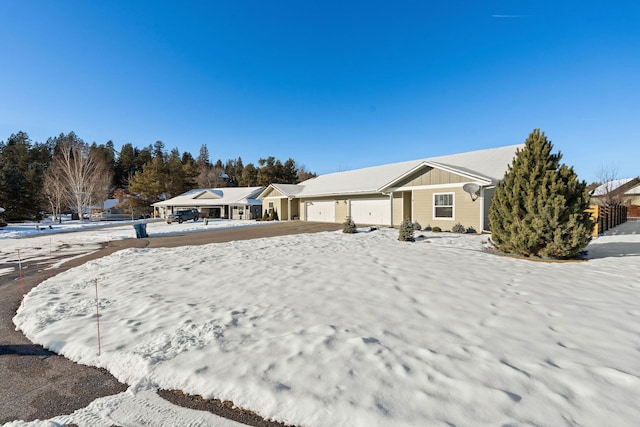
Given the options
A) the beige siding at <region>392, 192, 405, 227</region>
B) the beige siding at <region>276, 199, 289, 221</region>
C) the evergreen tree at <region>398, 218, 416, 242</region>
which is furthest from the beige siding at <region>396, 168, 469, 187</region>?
the beige siding at <region>276, 199, 289, 221</region>

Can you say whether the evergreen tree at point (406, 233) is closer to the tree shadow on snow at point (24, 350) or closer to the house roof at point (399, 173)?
the house roof at point (399, 173)

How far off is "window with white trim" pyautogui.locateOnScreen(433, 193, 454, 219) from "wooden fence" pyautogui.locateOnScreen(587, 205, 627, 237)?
5955 mm

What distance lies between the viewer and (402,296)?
5445mm

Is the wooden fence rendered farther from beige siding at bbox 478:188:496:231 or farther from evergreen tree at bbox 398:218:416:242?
evergreen tree at bbox 398:218:416:242

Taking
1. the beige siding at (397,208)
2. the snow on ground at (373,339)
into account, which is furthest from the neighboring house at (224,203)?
the snow on ground at (373,339)

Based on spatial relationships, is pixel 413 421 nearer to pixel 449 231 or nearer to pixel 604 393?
pixel 604 393

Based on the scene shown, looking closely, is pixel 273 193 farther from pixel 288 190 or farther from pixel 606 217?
pixel 606 217

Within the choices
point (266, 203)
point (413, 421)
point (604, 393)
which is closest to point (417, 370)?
point (413, 421)

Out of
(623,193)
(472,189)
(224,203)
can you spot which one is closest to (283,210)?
(224,203)

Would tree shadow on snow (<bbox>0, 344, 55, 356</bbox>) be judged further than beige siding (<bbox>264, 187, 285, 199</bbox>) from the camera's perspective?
No

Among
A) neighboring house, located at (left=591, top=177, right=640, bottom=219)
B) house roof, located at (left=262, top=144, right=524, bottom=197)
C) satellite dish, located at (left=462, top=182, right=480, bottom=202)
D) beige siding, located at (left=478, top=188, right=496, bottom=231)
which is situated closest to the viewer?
satellite dish, located at (left=462, top=182, right=480, bottom=202)

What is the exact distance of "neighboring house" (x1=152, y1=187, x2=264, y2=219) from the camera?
120ft

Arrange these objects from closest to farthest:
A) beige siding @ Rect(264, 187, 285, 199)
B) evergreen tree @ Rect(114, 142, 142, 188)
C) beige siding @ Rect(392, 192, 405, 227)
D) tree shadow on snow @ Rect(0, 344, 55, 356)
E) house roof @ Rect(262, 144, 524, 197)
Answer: tree shadow on snow @ Rect(0, 344, 55, 356) < house roof @ Rect(262, 144, 524, 197) < beige siding @ Rect(392, 192, 405, 227) < beige siding @ Rect(264, 187, 285, 199) < evergreen tree @ Rect(114, 142, 142, 188)

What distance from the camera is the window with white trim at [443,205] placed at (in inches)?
641
